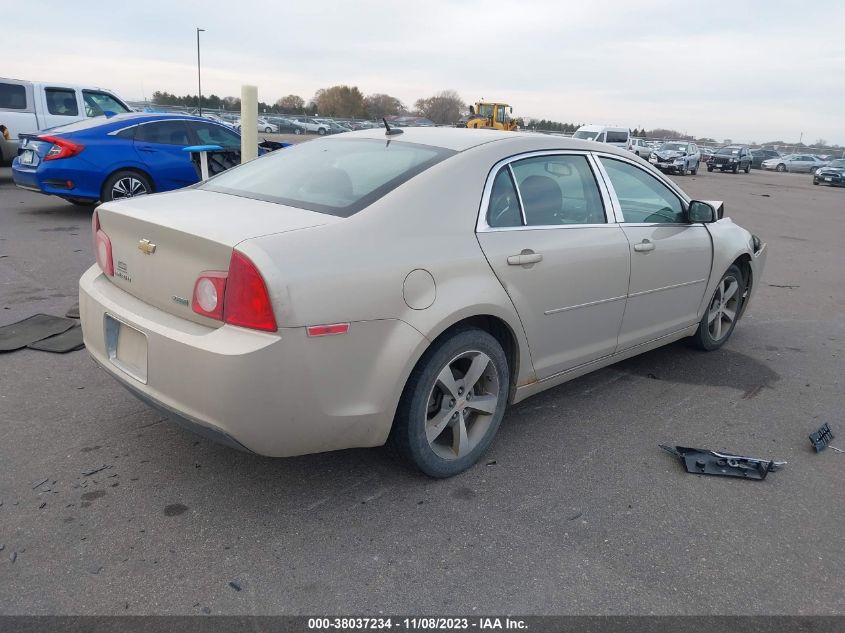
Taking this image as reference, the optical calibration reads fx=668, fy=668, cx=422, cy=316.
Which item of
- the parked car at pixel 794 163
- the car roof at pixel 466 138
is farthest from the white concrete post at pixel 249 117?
the parked car at pixel 794 163

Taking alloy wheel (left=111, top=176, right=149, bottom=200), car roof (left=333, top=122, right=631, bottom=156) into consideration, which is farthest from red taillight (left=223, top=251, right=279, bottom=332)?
alloy wheel (left=111, top=176, right=149, bottom=200)

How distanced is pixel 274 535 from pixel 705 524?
73.9 inches

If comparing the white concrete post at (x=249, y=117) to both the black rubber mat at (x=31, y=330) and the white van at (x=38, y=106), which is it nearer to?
the black rubber mat at (x=31, y=330)

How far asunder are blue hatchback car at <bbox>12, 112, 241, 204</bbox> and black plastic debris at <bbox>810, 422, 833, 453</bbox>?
25.0ft

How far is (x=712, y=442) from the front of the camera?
377 cm

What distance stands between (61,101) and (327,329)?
13028 millimetres

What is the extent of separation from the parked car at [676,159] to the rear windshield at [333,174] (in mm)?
30789

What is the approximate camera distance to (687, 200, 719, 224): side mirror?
450 centimetres

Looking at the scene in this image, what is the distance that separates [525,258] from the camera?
3.31 meters

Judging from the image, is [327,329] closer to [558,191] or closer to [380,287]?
[380,287]

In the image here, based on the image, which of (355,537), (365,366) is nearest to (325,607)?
(355,537)

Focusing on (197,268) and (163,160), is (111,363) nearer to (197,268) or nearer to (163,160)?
(197,268)

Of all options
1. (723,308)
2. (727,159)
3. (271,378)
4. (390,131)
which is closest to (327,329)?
(271,378)

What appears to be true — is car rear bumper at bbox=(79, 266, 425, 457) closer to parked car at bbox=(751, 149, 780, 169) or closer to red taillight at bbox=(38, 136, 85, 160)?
red taillight at bbox=(38, 136, 85, 160)
